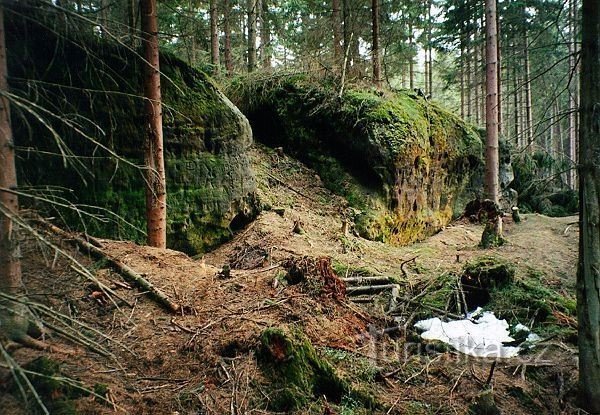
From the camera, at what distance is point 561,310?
255 inches

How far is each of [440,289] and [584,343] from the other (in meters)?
2.75

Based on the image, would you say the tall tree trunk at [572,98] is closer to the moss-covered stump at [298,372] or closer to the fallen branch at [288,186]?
the moss-covered stump at [298,372]

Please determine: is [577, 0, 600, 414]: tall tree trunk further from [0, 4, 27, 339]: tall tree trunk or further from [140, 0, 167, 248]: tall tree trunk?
[140, 0, 167, 248]: tall tree trunk

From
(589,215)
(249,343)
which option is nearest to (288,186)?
(249,343)

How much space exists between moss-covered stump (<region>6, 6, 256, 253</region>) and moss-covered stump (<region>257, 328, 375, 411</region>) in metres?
3.23

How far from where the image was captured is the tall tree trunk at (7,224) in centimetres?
327

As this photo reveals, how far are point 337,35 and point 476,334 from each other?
11.9 m

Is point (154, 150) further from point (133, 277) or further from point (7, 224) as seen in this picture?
point (7, 224)

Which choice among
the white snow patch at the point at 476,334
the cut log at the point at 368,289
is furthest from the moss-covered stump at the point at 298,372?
the cut log at the point at 368,289

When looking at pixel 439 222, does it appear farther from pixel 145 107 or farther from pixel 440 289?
pixel 145 107

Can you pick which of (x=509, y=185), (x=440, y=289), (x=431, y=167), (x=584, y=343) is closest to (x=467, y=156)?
(x=431, y=167)

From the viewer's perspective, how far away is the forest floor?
12.3 ft

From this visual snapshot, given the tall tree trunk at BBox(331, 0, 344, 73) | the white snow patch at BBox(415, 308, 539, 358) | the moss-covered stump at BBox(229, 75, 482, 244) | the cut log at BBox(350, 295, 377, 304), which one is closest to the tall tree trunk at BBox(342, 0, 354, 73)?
the tall tree trunk at BBox(331, 0, 344, 73)

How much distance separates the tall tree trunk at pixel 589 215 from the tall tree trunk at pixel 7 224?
5374 millimetres
